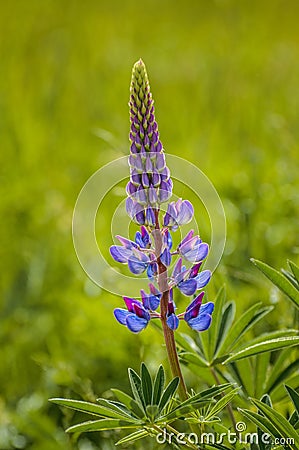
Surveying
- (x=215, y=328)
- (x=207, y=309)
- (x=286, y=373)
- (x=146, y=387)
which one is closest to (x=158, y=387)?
(x=146, y=387)

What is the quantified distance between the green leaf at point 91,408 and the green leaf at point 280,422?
16 cm

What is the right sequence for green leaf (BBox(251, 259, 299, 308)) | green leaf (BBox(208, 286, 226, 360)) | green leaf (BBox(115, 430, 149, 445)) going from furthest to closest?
green leaf (BBox(208, 286, 226, 360)), green leaf (BBox(251, 259, 299, 308)), green leaf (BBox(115, 430, 149, 445))

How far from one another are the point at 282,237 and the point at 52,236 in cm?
81

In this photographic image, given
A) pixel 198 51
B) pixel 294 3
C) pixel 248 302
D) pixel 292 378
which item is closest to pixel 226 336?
pixel 292 378

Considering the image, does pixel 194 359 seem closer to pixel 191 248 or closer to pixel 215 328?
pixel 215 328

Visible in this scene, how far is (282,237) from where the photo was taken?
6.52ft

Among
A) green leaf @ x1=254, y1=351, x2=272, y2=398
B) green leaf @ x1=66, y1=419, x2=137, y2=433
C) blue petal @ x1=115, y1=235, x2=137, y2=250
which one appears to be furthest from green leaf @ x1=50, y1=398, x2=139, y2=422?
green leaf @ x1=254, y1=351, x2=272, y2=398

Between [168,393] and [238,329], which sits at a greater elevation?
[238,329]

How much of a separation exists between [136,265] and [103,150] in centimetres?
226

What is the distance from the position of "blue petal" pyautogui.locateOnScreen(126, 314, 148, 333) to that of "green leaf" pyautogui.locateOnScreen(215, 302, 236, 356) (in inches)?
9.5

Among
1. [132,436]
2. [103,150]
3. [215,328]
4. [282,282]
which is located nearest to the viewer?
[132,436]

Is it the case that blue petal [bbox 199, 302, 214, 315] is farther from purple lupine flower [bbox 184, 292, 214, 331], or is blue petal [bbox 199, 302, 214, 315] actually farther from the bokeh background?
the bokeh background

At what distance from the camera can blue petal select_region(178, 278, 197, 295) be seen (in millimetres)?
966

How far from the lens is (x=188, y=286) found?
3.18ft
